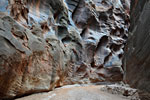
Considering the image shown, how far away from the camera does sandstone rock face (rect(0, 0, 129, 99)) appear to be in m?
4.61

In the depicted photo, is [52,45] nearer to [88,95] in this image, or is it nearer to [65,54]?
[65,54]

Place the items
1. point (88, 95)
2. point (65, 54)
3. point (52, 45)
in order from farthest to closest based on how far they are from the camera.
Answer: point (65, 54), point (52, 45), point (88, 95)

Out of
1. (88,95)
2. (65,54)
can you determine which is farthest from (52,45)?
(88,95)

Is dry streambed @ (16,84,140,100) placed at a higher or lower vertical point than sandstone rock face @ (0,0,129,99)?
lower

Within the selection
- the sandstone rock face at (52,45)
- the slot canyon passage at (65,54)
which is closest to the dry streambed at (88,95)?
the slot canyon passage at (65,54)

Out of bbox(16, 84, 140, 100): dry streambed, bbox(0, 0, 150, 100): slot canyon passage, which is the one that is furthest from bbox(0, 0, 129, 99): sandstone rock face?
bbox(16, 84, 140, 100): dry streambed

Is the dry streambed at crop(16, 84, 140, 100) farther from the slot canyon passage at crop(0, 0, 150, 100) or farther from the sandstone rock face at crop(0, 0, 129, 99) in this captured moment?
the sandstone rock face at crop(0, 0, 129, 99)

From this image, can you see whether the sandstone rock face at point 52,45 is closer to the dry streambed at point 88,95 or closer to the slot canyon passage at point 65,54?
the slot canyon passage at point 65,54

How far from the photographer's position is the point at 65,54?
949cm

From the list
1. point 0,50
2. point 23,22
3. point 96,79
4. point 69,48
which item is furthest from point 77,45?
point 0,50

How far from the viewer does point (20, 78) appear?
4.88 meters

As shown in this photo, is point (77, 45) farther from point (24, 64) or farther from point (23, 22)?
point (24, 64)

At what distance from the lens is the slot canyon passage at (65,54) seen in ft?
13.8

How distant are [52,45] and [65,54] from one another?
7.16ft
